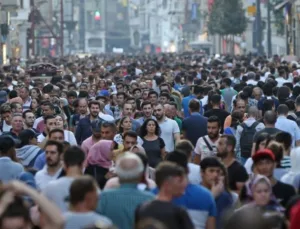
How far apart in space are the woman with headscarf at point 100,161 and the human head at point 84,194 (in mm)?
4620

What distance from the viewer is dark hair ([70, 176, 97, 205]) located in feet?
31.1

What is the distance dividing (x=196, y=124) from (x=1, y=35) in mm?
49021

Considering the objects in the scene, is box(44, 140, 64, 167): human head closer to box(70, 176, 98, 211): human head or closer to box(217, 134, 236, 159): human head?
box(217, 134, 236, 159): human head

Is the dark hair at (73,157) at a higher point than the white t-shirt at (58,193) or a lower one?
higher

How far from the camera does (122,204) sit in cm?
1019

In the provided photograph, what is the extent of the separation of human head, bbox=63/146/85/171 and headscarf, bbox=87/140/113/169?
10.4 feet

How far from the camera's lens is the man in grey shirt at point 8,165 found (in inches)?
503

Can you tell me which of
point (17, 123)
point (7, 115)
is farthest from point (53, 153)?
point (7, 115)

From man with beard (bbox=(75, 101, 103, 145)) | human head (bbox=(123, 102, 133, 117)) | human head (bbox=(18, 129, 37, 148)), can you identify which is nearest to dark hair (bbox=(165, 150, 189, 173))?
human head (bbox=(18, 129, 37, 148))

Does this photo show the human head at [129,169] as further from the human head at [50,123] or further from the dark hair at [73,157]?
the human head at [50,123]

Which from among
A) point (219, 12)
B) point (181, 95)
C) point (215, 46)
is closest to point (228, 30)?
point (219, 12)

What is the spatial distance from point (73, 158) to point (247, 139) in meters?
6.07

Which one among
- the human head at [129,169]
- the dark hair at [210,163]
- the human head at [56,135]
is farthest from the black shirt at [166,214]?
the human head at [56,135]

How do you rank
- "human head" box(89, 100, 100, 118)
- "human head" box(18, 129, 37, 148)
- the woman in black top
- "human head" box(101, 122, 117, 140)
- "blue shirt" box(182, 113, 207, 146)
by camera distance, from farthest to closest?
"human head" box(89, 100, 100, 118) → "blue shirt" box(182, 113, 207, 146) → the woman in black top → "human head" box(101, 122, 117, 140) → "human head" box(18, 129, 37, 148)
